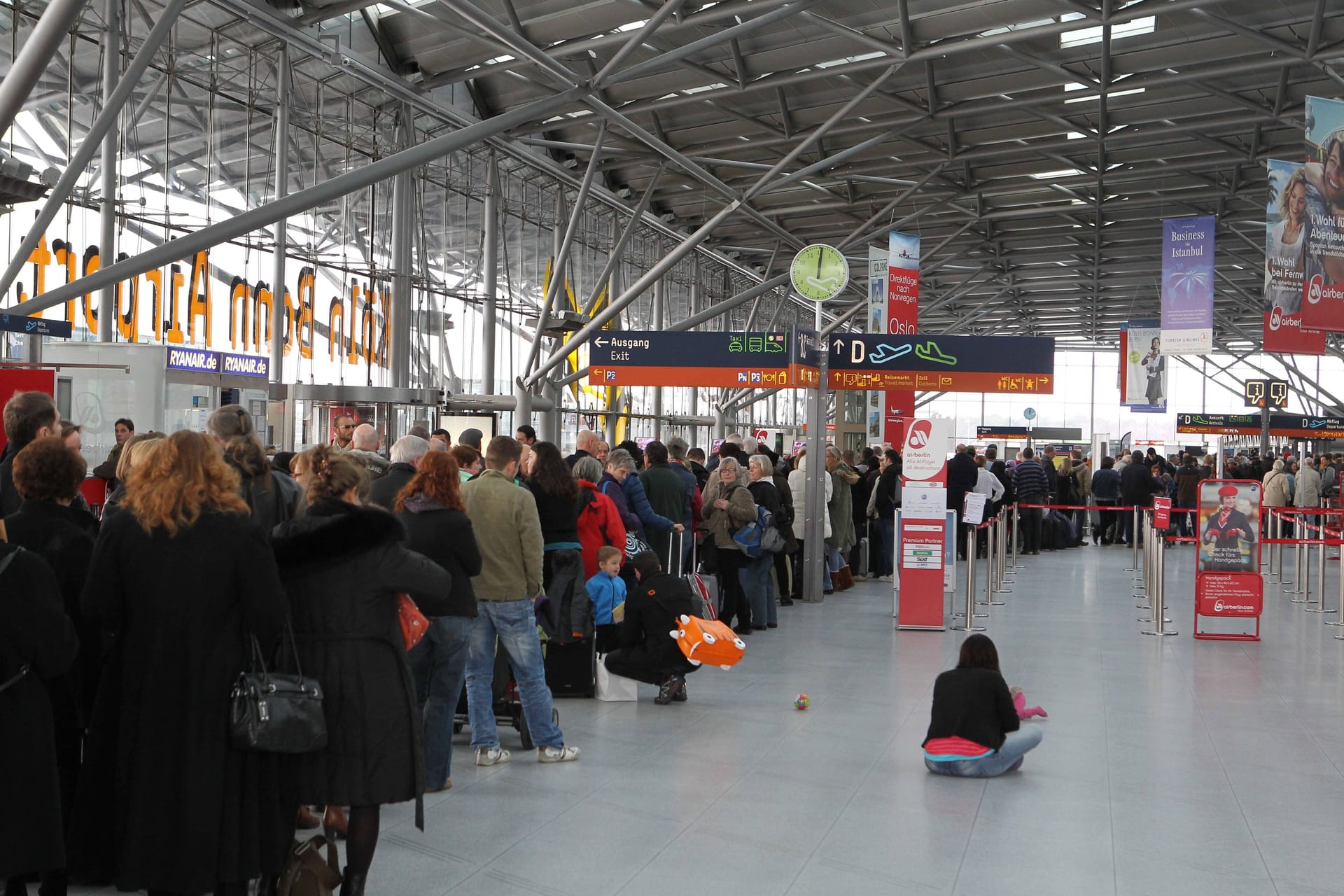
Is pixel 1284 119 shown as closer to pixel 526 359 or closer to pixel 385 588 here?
pixel 526 359

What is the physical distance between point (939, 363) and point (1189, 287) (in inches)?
399

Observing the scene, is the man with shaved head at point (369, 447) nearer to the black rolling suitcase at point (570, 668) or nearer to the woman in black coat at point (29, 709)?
the black rolling suitcase at point (570, 668)

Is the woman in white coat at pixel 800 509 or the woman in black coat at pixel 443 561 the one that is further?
the woman in white coat at pixel 800 509

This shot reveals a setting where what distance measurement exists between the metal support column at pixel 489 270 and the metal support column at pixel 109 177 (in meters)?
9.20

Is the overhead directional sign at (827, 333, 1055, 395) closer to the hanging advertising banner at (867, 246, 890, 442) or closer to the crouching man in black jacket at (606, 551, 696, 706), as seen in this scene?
the crouching man in black jacket at (606, 551, 696, 706)

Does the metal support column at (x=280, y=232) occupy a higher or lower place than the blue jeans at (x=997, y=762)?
higher

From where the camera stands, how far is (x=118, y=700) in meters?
3.62

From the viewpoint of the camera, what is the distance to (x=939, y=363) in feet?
45.2

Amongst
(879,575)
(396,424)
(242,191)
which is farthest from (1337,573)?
(242,191)

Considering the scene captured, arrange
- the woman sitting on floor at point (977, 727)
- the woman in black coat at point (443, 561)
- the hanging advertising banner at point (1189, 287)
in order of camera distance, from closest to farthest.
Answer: the woman in black coat at point (443, 561)
the woman sitting on floor at point (977, 727)
the hanging advertising banner at point (1189, 287)

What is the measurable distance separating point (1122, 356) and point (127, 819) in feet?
115

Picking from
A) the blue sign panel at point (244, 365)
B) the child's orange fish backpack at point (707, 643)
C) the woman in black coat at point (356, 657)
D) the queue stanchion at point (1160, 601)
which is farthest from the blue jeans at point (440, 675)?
Result: the blue sign panel at point (244, 365)

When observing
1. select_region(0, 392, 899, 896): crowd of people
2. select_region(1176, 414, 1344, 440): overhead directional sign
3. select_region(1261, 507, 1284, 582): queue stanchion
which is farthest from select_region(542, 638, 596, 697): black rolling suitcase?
select_region(1176, 414, 1344, 440): overhead directional sign

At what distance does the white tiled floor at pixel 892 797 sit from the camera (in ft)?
15.1
